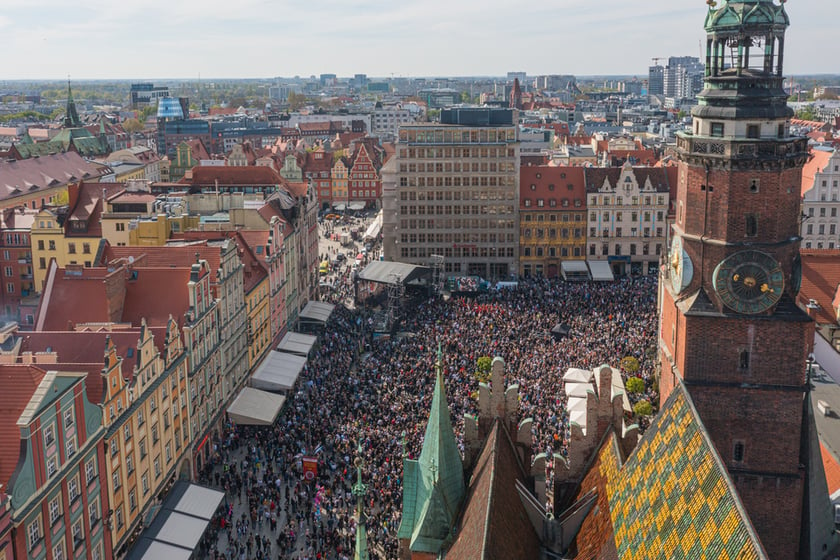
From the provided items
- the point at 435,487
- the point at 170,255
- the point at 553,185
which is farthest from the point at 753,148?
the point at 553,185

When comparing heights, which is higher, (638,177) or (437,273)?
(638,177)

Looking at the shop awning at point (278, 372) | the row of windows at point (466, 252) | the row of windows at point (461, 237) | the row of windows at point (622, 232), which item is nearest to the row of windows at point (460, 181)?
the row of windows at point (461, 237)

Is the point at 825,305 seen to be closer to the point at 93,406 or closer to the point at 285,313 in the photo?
the point at 285,313

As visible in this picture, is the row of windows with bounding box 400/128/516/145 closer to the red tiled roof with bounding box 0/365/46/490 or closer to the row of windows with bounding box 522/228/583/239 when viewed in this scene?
the row of windows with bounding box 522/228/583/239

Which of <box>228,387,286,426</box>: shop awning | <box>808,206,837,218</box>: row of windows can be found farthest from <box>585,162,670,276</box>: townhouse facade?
<box>228,387,286,426</box>: shop awning

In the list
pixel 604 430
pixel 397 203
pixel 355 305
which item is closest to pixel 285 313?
pixel 355 305

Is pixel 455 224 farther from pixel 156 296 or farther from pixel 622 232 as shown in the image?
pixel 156 296
